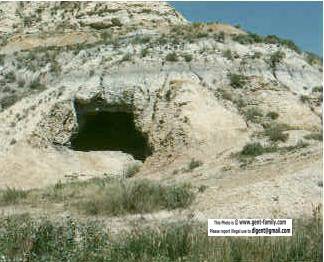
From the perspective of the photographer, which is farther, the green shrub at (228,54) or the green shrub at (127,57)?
the green shrub at (228,54)

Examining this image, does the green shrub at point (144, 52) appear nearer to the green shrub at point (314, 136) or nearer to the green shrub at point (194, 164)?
the green shrub at point (194, 164)

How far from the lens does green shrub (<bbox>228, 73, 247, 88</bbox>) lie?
30.1 metres

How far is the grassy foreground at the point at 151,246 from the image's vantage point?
8.80 metres

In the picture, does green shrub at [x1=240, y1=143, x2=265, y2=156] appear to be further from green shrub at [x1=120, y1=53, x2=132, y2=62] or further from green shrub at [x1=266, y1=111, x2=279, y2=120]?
green shrub at [x1=120, y1=53, x2=132, y2=62]

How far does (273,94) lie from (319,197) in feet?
49.6

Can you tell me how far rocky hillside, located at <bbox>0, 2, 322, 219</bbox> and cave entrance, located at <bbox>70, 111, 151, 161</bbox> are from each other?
669 mm

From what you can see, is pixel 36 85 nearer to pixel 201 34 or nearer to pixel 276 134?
pixel 201 34

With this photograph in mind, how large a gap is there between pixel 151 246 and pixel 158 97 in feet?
64.5

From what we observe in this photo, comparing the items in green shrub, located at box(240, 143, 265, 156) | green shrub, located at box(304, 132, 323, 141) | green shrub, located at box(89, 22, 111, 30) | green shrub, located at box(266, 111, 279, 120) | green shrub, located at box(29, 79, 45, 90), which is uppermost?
green shrub, located at box(89, 22, 111, 30)

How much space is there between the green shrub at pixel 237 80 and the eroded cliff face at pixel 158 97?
0.05m

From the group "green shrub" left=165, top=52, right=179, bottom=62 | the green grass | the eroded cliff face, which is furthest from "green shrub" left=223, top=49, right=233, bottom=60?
the green grass

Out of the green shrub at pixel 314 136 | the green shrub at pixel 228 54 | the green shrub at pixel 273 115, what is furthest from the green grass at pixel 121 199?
the green shrub at pixel 228 54

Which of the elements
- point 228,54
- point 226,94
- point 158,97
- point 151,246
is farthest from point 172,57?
point 151,246

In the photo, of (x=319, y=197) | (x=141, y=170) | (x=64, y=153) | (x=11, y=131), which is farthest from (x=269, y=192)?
(x=11, y=131)
